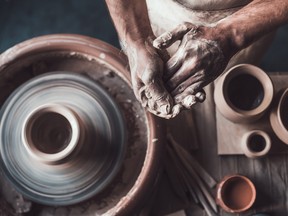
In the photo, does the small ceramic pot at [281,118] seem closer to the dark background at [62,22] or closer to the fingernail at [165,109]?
the fingernail at [165,109]

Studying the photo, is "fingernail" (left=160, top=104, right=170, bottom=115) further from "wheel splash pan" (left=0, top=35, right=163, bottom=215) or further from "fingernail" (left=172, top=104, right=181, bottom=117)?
"wheel splash pan" (left=0, top=35, right=163, bottom=215)

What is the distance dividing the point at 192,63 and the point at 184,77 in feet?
0.11

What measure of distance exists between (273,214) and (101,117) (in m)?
0.55

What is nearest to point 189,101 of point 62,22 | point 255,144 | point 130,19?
point 130,19

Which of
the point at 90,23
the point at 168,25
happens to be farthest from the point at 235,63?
the point at 90,23

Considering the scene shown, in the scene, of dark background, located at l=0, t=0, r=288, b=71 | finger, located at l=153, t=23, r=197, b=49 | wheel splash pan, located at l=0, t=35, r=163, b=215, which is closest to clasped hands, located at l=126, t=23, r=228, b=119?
finger, located at l=153, t=23, r=197, b=49

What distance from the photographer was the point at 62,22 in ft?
6.88

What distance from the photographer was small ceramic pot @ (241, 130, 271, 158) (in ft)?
4.58

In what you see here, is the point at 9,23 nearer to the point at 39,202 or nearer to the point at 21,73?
the point at 21,73

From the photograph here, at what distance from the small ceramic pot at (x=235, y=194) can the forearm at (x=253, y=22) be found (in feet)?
1.64

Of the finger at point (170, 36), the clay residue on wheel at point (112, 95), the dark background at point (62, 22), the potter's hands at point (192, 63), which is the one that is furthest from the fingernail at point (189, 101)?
the dark background at point (62, 22)

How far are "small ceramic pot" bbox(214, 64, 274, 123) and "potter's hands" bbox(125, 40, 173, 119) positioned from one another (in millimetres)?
380

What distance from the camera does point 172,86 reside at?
101cm

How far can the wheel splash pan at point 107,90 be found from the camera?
1.25m
